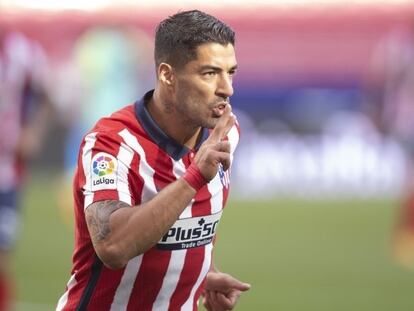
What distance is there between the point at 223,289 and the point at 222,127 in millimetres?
890

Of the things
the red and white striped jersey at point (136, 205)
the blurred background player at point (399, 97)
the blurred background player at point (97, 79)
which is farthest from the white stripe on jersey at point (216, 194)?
the blurred background player at point (97, 79)

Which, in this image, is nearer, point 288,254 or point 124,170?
point 124,170

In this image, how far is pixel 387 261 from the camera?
11797mm

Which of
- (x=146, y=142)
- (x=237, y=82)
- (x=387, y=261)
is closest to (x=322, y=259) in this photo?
(x=387, y=261)

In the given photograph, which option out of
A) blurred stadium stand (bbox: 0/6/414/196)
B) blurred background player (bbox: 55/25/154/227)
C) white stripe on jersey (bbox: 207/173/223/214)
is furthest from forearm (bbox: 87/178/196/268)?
blurred background player (bbox: 55/25/154/227)

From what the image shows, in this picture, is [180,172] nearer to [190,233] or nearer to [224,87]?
[190,233]

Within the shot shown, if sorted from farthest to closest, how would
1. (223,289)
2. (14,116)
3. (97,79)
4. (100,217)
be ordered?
(97,79) < (14,116) < (223,289) < (100,217)

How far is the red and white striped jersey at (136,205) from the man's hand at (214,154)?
0.31 m

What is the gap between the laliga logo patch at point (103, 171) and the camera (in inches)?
153

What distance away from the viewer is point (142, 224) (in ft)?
12.2

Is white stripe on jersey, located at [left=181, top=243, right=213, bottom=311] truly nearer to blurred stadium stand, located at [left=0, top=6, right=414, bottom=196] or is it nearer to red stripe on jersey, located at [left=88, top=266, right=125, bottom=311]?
red stripe on jersey, located at [left=88, top=266, right=125, bottom=311]

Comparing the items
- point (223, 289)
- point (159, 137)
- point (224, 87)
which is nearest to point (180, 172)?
point (159, 137)

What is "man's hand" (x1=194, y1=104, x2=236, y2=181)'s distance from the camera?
3773 mm

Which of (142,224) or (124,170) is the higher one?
(124,170)
